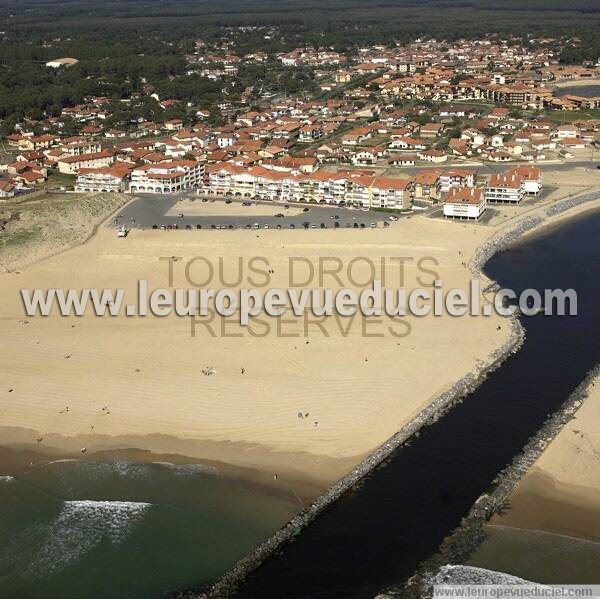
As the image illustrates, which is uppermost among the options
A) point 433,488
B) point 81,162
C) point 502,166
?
point 81,162

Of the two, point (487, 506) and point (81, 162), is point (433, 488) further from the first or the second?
point (81, 162)

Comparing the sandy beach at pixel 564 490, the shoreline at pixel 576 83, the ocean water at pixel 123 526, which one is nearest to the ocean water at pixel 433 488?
the sandy beach at pixel 564 490

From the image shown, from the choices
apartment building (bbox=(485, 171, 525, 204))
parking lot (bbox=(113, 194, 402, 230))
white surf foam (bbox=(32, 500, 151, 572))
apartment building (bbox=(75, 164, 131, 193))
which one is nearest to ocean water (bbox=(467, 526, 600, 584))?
white surf foam (bbox=(32, 500, 151, 572))

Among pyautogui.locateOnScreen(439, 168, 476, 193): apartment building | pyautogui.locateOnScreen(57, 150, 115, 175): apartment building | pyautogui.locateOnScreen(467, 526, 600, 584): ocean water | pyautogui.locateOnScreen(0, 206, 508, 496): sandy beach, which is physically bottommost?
pyautogui.locateOnScreen(467, 526, 600, 584): ocean water

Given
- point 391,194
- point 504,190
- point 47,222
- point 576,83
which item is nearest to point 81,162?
point 47,222

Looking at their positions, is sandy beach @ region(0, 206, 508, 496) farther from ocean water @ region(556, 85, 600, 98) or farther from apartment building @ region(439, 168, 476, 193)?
ocean water @ region(556, 85, 600, 98)

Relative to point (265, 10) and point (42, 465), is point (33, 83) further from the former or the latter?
point (265, 10)
